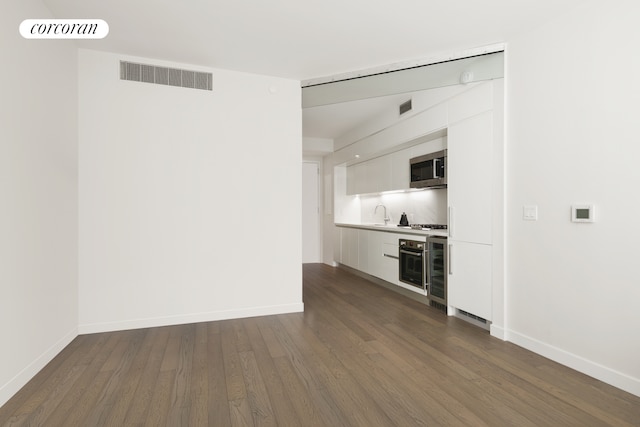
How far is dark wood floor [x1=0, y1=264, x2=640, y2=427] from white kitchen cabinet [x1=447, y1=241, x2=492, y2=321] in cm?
28

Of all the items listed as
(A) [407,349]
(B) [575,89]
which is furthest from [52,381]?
(B) [575,89]

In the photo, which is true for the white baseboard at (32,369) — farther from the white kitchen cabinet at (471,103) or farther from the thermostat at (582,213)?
the white kitchen cabinet at (471,103)

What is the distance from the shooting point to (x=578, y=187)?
238 cm

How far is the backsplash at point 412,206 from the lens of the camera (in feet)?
15.4

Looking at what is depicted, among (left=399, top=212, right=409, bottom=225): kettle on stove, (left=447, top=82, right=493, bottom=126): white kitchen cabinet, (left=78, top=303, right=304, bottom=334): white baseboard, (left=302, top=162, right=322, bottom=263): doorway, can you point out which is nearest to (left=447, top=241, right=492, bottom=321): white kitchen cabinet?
(left=447, top=82, right=493, bottom=126): white kitchen cabinet

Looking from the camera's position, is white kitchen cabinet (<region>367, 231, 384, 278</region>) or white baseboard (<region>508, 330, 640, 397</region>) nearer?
white baseboard (<region>508, 330, 640, 397</region>)

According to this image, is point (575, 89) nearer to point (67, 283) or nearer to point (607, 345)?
point (607, 345)

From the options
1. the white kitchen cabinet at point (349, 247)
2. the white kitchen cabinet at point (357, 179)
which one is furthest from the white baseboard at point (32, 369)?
the white kitchen cabinet at point (357, 179)

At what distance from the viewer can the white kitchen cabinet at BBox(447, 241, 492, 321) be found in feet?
10.3

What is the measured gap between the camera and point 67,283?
9.28ft

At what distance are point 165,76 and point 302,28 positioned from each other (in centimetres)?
153

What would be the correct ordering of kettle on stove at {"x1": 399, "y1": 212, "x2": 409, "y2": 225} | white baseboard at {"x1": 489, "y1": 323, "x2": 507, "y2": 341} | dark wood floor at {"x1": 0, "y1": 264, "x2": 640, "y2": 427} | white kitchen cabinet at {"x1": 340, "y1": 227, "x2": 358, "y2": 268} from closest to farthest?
dark wood floor at {"x1": 0, "y1": 264, "x2": 640, "y2": 427} → white baseboard at {"x1": 489, "y1": 323, "x2": 507, "y2": 341} → kettle on stove at {"x1": 399, "y1": 212, "x2": 409, "y2": 225} → white kitchen cabinet at {"x1": 340, "y1": 227, "x2": 358, "y2": 268}

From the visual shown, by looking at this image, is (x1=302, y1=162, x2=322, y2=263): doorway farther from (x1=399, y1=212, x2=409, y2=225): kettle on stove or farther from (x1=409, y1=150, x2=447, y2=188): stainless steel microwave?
(x1=409, y1=150, x2=447, y2=188): stainless steel microwave

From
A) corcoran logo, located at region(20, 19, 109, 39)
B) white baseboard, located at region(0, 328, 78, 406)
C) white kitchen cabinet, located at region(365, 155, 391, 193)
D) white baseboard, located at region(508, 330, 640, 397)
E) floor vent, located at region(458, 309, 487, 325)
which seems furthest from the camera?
white kitchen cabinet, located at region(365, 155, 391, 193)
